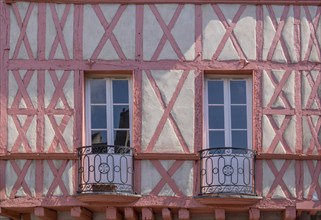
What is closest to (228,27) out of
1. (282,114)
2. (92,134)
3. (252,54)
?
(252,54)

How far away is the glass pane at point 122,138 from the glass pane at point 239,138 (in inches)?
57.1

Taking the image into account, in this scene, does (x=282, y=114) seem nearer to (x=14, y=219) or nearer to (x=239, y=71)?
(x=239, y=71)

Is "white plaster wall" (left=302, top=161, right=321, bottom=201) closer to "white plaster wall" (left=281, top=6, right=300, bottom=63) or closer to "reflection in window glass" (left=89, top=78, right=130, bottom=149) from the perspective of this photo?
"white plaster wall" (left=281, top=6, right=300, bottom=63)

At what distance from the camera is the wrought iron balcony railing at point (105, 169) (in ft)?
47.9

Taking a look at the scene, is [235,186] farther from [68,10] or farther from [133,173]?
[68,10]

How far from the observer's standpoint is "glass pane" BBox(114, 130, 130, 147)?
49.3 feet

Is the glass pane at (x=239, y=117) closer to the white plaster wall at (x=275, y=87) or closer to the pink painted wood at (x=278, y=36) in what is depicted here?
the white plaster wall at (x=275, y=87)

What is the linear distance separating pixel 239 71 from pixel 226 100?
0.44 m

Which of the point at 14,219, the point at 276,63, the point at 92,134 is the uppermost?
the point at 276,63

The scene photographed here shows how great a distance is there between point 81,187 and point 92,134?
0.83 meters

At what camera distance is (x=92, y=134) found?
1508cm

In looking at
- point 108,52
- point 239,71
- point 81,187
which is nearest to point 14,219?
point 81,187

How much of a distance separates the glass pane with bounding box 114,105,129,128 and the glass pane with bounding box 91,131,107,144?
0.21 meters

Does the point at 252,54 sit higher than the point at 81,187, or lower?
higher
